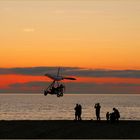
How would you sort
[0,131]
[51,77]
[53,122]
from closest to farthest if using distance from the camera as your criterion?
[0,131]
[53,122]
[51,77]

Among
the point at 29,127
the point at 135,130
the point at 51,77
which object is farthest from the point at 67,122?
the point at 51,77

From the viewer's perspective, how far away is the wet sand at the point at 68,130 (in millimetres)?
45719

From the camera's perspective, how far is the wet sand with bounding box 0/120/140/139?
45719 mm

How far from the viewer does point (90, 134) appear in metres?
46.5

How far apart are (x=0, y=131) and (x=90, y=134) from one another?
8228 mm

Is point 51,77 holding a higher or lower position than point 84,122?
higher

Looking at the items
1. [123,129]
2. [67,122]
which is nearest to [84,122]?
[67,122]

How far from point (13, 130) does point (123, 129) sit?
33.1ft

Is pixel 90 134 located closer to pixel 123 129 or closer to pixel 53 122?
pixel 123 129

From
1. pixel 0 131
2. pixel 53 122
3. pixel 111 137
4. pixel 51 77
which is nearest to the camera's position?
pixel 111 137

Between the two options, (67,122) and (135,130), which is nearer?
(135,130)

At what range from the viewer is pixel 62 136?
150 ft

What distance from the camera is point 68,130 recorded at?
159 feet

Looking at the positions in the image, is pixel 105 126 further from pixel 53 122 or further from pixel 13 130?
pixel 13 130
